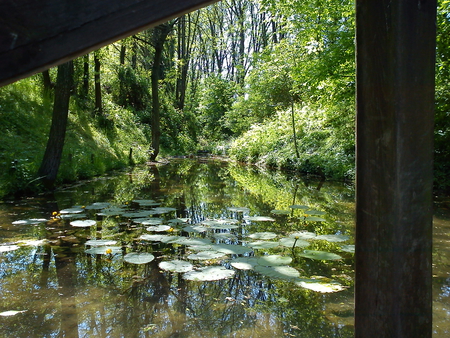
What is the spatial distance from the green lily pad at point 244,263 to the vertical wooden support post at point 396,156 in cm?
194

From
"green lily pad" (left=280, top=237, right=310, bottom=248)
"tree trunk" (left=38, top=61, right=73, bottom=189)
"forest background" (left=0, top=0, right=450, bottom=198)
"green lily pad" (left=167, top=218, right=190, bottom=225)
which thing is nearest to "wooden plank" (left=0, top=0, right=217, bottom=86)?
"green lily pad" (left=280, top=237, right=310, bottom=248)

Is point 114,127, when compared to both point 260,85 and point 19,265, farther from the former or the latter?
point 19,265

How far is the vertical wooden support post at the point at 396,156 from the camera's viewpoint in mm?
1022

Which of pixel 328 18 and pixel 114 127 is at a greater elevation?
pixel 328 18

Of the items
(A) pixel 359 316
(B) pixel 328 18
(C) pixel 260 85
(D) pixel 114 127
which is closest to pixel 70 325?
(A) pixel 359 316

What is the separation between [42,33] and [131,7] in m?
0.23

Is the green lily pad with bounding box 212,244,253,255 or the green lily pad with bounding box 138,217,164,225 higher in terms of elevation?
the green lily pad with bounding box 138,217,164,225

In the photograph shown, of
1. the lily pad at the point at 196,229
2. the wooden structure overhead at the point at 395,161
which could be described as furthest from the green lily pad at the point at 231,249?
the wooden structure overhead at the point at 395,161

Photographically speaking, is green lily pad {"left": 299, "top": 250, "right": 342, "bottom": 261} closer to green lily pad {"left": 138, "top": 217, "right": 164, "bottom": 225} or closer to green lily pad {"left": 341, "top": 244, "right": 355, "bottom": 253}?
green lily pad {"left": 341, "top": 244, "right": 355, "bottom": 253}

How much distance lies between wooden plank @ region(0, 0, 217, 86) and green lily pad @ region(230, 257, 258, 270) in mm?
2454

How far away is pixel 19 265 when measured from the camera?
3.31m

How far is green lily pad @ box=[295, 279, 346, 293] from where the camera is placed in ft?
8.69

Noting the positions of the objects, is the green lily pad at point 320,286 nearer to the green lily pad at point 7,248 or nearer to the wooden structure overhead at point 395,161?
the wooden structure overhead at point 395,161

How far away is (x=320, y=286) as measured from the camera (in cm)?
269
